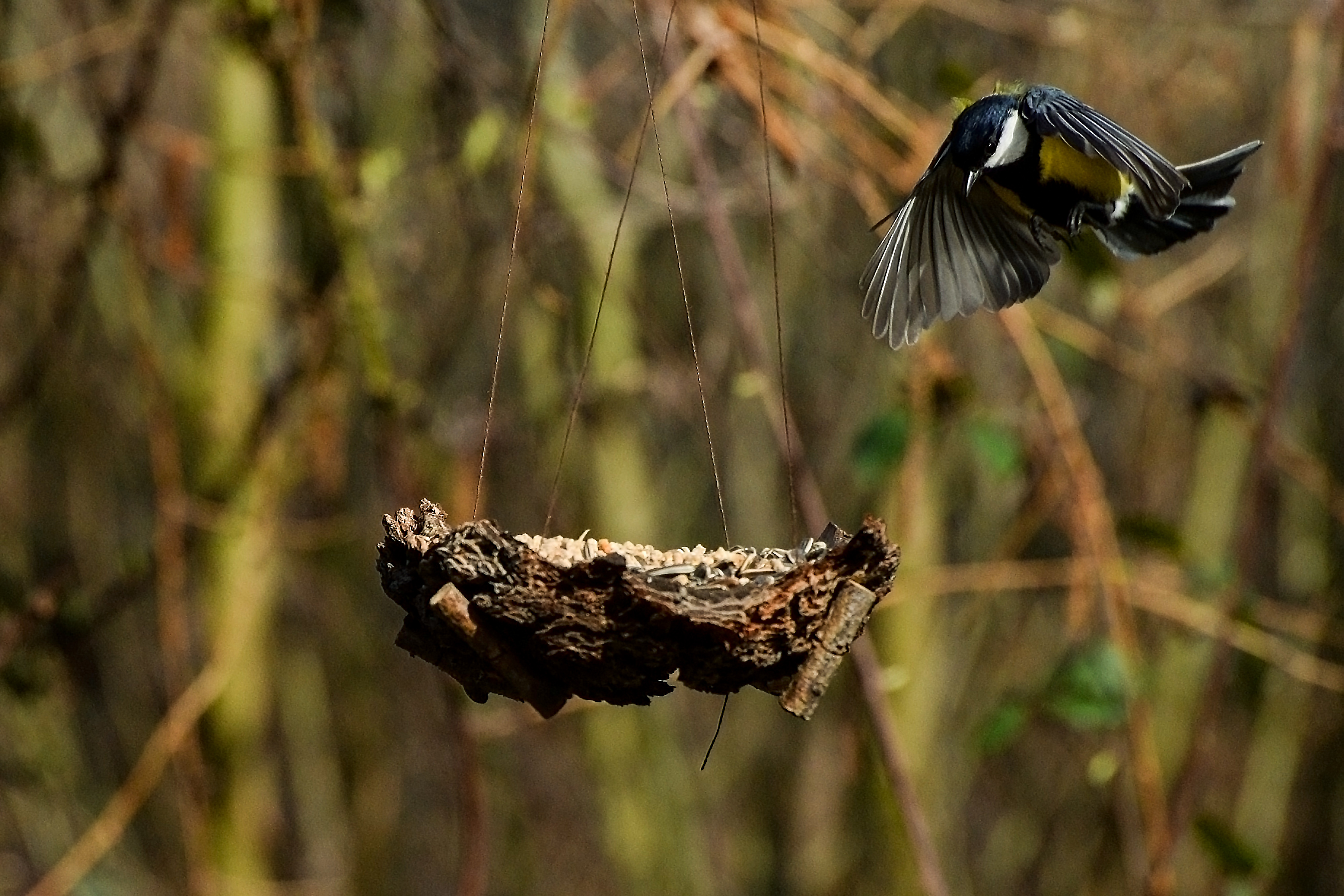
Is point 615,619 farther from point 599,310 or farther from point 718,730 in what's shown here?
point 599,310

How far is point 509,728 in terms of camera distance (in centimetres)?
296

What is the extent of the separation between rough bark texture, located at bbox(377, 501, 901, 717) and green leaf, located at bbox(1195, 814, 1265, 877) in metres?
1.59

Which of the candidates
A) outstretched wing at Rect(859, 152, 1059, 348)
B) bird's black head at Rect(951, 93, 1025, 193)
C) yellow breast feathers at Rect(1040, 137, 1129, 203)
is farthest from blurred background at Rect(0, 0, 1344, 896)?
yellow breast feathers at Rect(1040, 137, 1129, 203)

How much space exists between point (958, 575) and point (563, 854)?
10.3ft

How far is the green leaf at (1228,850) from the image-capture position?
2.69m

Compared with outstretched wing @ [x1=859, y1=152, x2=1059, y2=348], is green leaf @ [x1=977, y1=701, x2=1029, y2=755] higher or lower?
lower

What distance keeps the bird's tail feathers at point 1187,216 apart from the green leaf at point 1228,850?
42.8 inches

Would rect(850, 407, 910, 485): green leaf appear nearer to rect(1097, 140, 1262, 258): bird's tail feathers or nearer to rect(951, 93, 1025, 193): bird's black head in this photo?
rect(1097, 140, 1262, 258): bird's tail feathers

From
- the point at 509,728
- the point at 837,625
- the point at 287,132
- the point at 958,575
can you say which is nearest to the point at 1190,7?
the point at 958,575

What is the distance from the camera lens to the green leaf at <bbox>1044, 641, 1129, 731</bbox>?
2.65 metres

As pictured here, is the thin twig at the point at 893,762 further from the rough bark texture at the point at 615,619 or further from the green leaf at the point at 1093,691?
the rough bark texture at the point at 615,619

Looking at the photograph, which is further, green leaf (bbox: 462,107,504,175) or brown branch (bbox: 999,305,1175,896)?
brown branch (bbox: 999,305,1175,896)

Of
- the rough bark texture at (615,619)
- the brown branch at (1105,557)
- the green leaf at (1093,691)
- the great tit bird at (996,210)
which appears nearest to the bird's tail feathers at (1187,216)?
the great tit bird at (996,210)

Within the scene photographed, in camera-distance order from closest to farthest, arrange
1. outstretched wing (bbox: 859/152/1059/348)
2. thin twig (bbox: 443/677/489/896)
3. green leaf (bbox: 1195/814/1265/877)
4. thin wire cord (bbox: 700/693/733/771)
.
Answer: thin wire cord (bbox: 700/693/733/771), outstretched wing (bbox: 859/152/1059/348), green leaf (bbox: 1195/814/1265/877), thin twig (bbox: 443/677/489/896)
